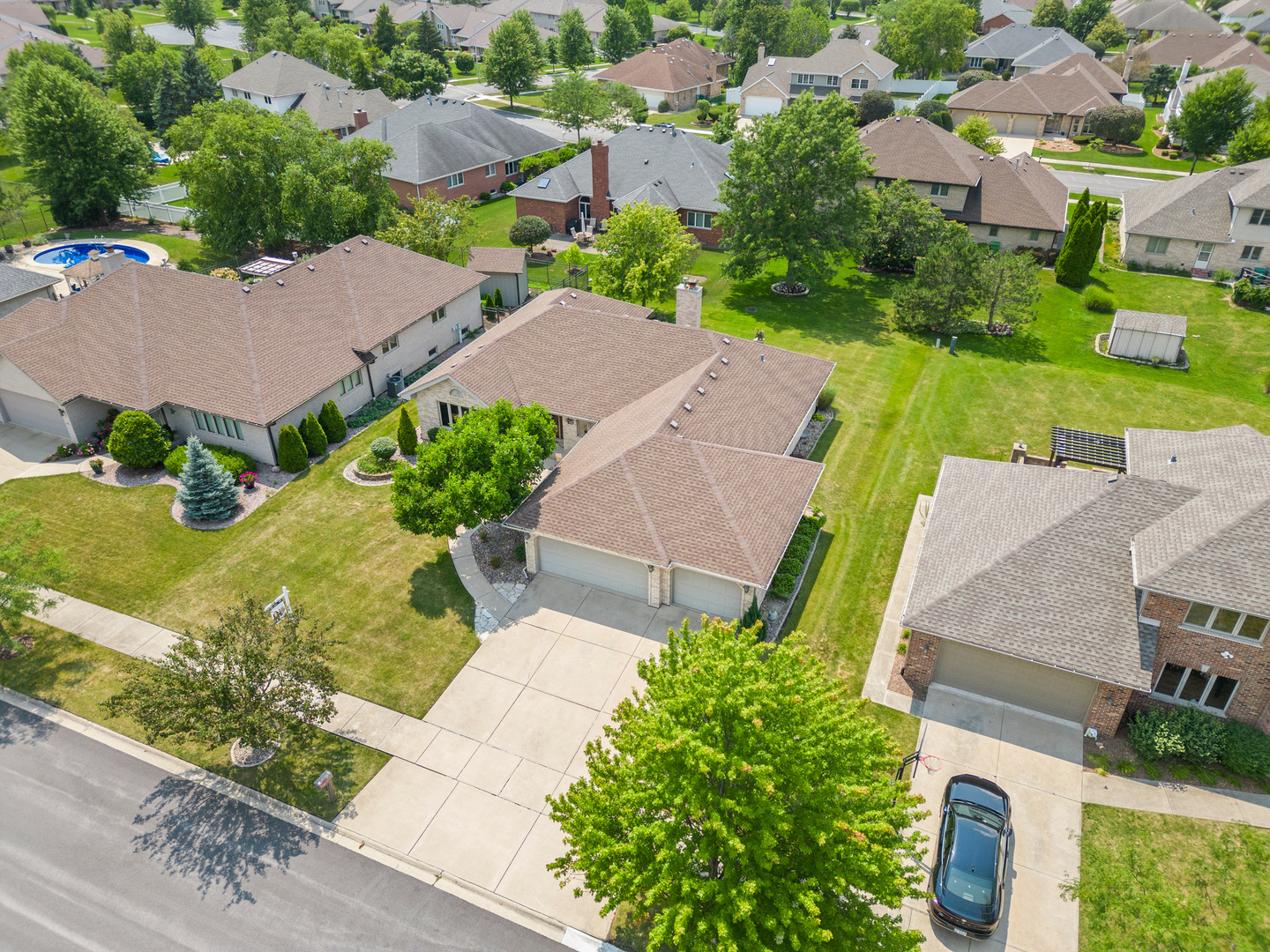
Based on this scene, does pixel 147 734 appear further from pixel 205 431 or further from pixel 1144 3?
pixel 1144 3

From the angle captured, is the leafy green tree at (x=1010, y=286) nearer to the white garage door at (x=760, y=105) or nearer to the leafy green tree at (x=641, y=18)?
the white garage door at (x=760, y=105)

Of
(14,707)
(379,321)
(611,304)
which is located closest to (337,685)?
(14,707)

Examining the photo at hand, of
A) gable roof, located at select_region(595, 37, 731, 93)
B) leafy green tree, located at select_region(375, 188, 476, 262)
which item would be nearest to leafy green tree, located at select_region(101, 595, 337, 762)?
leafy green tree, located at select_region(375, 188, 476, 262)

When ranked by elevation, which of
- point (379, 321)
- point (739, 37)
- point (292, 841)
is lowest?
point (292, 841)

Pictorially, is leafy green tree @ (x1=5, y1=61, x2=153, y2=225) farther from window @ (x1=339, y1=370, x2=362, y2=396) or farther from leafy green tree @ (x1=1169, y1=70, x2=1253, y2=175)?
leafy green tree @ (x1=1169, y1=70, x2=1253, y2=175)

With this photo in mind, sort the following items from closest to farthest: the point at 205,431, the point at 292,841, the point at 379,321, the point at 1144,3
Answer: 1. the point at 292,841
2. the point at 205,431
3. the point at 379,321
4. the point at 1144,3

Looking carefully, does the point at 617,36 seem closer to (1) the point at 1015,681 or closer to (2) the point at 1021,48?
(2) the point at 1021,48
